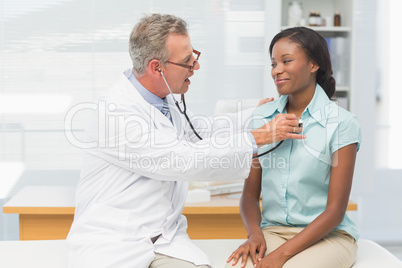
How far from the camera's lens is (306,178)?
1.59m

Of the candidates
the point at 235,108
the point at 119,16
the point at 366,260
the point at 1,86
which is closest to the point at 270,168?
the point at 366,260

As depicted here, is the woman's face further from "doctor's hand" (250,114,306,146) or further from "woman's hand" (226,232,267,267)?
"woman's hand" (226,232,267,267)

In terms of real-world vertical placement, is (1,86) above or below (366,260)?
above

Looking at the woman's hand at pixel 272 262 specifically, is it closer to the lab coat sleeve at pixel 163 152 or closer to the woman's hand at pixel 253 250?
the woman's hand at pixel 253 250

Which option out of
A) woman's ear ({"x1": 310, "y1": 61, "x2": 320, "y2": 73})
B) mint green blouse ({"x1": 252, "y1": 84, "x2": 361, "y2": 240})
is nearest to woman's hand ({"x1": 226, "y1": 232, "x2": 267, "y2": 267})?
mint green blouse ({"x1": 252, "y1": 84, "x2": 361, "y2": 240})

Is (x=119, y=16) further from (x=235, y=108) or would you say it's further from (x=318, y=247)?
(x=318, y=247)

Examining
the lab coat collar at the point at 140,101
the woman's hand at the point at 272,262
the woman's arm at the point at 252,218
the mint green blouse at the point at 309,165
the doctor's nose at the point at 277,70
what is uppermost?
the doctor's nose at the point at 277,70

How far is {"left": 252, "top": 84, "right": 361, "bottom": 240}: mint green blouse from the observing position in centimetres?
157

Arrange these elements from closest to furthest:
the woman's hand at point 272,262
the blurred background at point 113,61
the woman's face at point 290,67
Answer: the woman's hand at point 272,262, the woman's face at point 290,67, the blurred background at point 113,61

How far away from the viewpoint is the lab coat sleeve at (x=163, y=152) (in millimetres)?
1556

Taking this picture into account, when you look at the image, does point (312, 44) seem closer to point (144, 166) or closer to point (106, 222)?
point (144, 166)

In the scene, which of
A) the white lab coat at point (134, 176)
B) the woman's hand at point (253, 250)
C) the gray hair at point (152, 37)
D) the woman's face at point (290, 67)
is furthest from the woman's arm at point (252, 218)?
the gray hair at point (152, 37)

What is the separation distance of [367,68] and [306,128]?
225 centimetres

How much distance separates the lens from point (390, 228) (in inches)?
Result: 152
